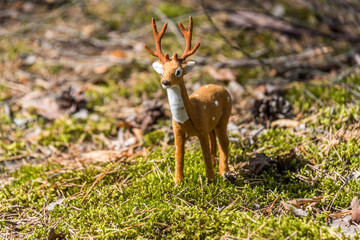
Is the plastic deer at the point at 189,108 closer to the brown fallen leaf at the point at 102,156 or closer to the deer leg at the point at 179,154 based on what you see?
the deer leg at the point at 179,154

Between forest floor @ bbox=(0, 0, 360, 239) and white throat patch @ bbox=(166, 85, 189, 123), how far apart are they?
1.92ft

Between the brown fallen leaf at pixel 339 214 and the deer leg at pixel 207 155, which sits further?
the deer leg at pixel 207 155

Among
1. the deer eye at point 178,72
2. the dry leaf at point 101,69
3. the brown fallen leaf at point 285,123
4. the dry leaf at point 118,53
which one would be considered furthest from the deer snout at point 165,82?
the dry leaf at point 118,53

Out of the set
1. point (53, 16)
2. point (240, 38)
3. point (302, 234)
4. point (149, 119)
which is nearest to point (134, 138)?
point (149, 119)

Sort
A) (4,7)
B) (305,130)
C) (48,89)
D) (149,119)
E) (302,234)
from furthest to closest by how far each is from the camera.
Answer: (4,7) → (48,89) → (149,119) → (305,130) → (302,234)

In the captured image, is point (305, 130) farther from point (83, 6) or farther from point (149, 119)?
point (83, 6)

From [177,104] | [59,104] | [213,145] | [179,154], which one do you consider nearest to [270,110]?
[213,145]

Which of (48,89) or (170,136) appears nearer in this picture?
(170,136)

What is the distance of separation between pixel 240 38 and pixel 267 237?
15.0 feet

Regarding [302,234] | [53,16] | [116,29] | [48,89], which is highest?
[53,16]

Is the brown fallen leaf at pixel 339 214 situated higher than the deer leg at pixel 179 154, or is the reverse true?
the deer leg at pixel 179 154

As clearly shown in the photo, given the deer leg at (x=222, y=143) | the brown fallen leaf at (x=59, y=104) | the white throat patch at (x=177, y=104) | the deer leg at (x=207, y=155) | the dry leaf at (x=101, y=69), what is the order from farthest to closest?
the dry leaf at (x=101, y=69) → the brown fallen leaf at (x=59, y=104) → the deer leg at (x=222, y=143) → the deer leg at (x=207, y=155) → the white throat patch at (x=177, y=104)

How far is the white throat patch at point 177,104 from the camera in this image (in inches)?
98.1

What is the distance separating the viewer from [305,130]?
3494 millimetres
